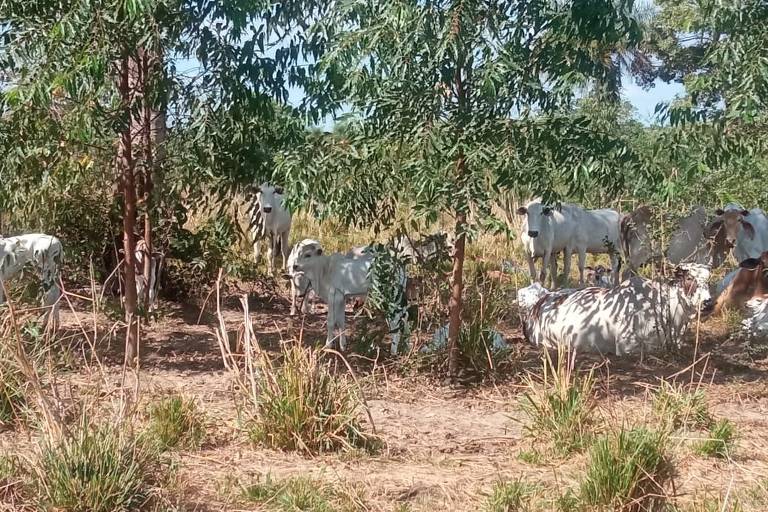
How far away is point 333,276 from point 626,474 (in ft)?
16.7

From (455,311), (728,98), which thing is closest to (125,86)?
(455,311)

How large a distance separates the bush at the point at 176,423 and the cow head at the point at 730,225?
944cm

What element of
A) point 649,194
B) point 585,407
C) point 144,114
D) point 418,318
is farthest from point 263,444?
point 649,194

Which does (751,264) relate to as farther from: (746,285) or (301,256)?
(301,256)

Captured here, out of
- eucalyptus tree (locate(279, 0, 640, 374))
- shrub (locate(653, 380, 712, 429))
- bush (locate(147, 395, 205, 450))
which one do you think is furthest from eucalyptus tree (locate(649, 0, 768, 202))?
bush (locate(147, 395, 205, 450))

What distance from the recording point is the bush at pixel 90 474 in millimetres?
5188

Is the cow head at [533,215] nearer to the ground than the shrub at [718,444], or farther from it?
farther from it

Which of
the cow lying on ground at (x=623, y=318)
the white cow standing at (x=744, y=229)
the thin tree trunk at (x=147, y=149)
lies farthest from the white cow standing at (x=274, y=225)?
the white cow standing at (x=744, y=229)

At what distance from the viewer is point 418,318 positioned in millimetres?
9234

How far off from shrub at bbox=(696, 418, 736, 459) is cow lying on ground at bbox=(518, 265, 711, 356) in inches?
112

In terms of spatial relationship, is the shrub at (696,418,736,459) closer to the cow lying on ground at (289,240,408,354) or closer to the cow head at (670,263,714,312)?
the cow head at (670,263,714,312)

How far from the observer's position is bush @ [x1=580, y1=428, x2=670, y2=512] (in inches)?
215

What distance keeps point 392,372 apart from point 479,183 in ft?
7.41

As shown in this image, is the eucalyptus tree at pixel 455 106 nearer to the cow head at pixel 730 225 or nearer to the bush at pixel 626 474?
the bush at pixel 626 474
